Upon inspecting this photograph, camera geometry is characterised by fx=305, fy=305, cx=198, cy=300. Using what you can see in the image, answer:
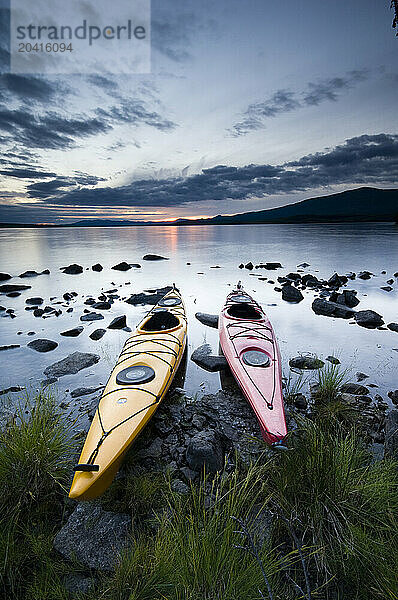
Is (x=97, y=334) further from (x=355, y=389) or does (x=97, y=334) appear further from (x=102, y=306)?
(x=355, y=389)

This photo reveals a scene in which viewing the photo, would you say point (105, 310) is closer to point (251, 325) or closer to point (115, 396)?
point (251, 325)

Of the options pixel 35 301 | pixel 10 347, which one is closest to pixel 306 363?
pixel 10 347

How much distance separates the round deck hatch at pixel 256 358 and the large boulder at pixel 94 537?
2.99 metres

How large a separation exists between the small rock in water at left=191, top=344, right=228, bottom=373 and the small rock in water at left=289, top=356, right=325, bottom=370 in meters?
1.47

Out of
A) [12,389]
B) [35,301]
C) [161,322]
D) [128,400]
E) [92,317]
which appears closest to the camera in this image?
[128,400]

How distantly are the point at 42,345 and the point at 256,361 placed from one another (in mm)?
5288

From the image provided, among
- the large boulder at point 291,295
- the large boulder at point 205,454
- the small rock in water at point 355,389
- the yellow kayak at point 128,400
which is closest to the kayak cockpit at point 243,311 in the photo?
the yellow kayak at point 128,400

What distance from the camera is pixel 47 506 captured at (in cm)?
292

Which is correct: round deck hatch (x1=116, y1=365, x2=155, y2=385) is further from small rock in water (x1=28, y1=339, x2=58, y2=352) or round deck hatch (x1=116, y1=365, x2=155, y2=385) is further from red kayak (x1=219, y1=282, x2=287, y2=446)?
small rock in water (x1=28, y1=339, x2=58, y2=352)

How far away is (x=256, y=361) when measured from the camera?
17.3 ft

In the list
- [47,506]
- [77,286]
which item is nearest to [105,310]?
[77,286]

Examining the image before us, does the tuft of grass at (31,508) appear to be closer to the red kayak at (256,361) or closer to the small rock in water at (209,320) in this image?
the red kayak at (256,361)

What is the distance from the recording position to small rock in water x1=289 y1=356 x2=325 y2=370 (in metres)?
6.37

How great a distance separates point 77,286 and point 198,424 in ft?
42.1
